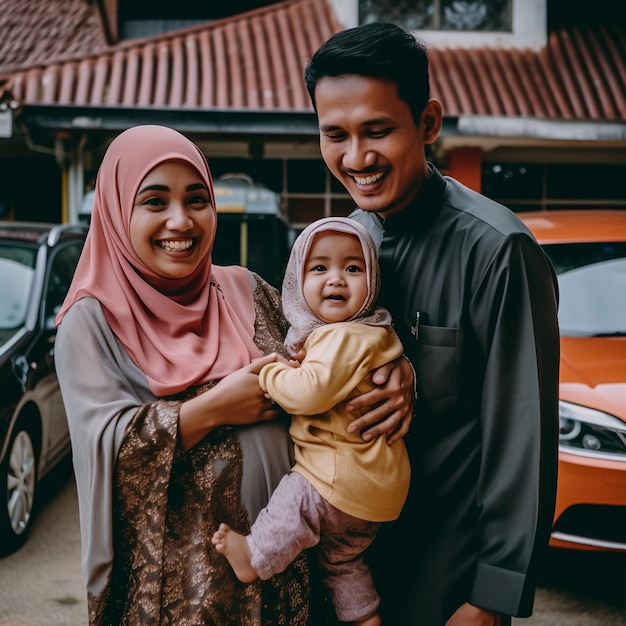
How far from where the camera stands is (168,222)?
1778 mm

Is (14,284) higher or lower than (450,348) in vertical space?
lower

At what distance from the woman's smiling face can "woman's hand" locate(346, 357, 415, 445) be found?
0.55 metres

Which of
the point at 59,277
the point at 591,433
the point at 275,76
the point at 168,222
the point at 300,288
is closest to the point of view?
the point at 168,222

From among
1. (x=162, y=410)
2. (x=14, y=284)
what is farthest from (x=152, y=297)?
(x=14, y=284)

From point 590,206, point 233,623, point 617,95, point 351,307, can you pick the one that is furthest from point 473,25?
point 233,623

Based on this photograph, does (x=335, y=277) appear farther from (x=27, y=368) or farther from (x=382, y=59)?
(x=27, y=368)

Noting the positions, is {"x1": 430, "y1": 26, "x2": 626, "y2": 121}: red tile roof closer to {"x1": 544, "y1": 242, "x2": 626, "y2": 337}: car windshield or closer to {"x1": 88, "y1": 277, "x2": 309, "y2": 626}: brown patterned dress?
{"x1": 544, "y1": 242, "x2": 626, "y2": 337}: car windshield

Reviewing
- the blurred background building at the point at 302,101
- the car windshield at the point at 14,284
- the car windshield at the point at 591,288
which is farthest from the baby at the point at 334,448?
the blurred background building at the point at 302,101

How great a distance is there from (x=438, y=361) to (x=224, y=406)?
526mm

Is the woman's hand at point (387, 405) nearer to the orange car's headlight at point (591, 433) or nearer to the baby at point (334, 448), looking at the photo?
the baby at point (334, 448)

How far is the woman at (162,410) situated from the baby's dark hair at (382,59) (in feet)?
1.46

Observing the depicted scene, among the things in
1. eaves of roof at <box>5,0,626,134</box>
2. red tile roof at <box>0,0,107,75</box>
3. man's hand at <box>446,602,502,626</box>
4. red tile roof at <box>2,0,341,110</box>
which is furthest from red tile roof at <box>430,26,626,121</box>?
man's hand at <box>446,602,502,626</box>

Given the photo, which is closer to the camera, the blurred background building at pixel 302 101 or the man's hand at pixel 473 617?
the man's hand at pixel 473 617

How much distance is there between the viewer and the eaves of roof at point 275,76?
6.70 m
